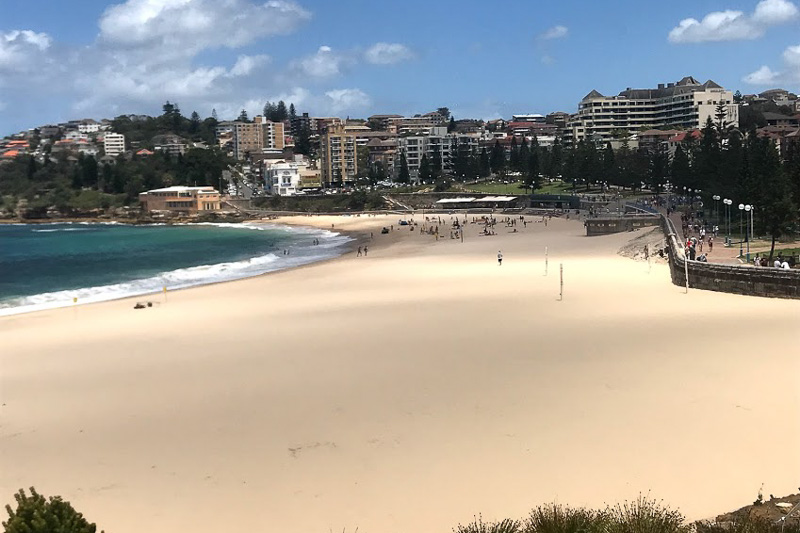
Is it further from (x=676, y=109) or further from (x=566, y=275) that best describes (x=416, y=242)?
(x=676, y=109)

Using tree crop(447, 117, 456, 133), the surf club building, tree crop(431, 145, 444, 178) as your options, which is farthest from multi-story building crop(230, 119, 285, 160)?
tree crop(431, 145, 444, 178)

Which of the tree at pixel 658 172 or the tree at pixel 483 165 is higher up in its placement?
the tree at pixel 483 165

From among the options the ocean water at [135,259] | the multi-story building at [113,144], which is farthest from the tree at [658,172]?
the multi-story building at [113,144]

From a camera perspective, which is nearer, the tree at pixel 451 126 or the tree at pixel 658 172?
the tree at pixel 658 172

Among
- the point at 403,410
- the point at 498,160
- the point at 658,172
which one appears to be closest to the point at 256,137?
the point at 498,160

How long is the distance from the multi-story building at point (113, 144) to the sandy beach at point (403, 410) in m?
147

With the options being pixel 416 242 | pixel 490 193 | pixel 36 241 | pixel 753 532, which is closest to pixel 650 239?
pixel 416 242

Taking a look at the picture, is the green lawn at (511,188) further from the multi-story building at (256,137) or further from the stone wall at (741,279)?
the multi-story building at (256,137)

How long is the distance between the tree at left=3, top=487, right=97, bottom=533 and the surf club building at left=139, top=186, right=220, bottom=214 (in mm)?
94750

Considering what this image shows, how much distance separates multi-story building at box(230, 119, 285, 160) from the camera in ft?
503

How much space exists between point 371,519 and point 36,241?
69.2 m

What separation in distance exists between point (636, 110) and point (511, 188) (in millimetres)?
35062

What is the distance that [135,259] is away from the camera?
46.6 m

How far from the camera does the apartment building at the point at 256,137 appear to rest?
503 ft
